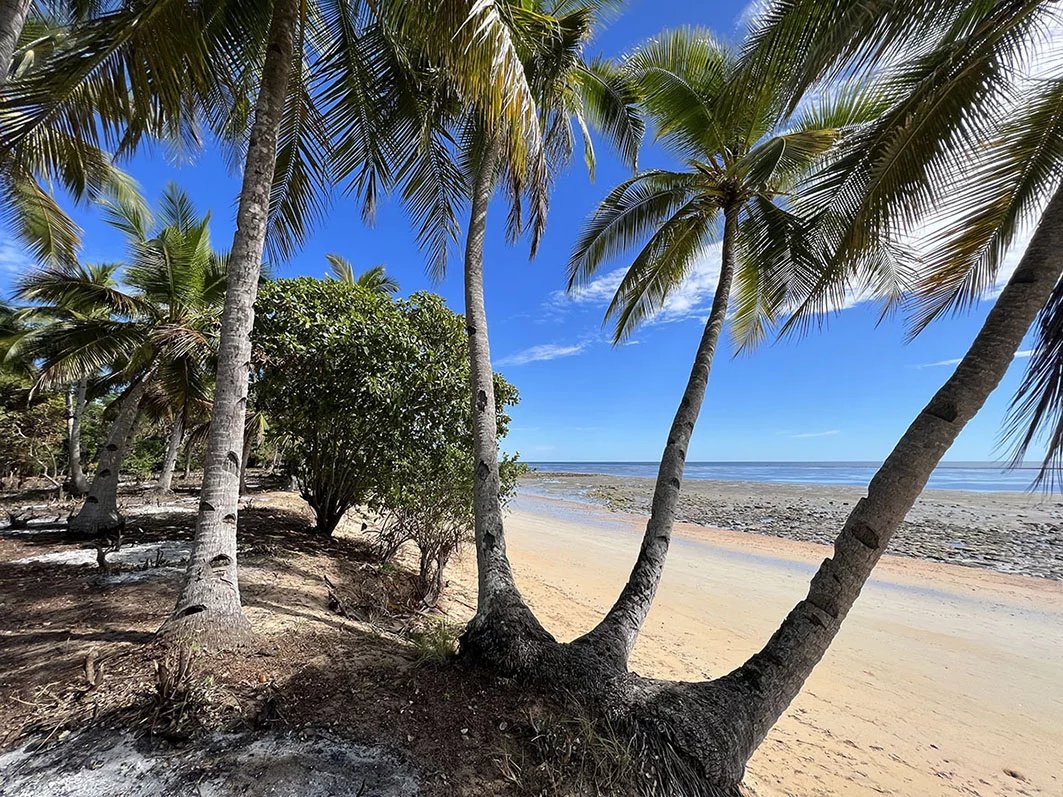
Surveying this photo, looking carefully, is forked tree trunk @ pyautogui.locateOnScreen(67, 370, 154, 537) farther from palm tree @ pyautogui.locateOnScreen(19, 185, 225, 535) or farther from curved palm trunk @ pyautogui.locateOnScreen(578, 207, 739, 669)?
curved palm trunk @ pyautogui.locateOnScreen(578, 207, 739, 669)

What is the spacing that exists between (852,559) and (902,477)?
1.86 feet

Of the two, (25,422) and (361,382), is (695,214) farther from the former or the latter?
(25,422)

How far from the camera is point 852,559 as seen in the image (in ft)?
8.80

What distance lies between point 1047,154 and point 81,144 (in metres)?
8.47

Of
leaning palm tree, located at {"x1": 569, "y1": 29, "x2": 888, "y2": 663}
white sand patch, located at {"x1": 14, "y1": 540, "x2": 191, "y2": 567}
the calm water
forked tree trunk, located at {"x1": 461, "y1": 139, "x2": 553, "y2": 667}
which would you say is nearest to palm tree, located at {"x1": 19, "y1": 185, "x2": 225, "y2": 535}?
white sand patch, located at {"x1": 14, "y1": 540, "x2": 191, "y2": 567}

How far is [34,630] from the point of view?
3.59 metres

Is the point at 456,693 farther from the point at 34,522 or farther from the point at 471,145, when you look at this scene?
the point at 34,522

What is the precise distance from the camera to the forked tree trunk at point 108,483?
695 centimetres

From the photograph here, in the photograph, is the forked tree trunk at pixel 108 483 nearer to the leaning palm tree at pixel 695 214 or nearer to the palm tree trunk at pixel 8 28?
the palm tree trunk at pixel 8 28

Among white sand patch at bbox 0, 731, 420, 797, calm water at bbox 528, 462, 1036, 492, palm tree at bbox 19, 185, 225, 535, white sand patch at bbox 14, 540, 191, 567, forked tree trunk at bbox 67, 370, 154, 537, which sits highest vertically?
palm tree at bbox 19, 185, 225, 535

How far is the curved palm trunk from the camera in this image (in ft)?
11.6

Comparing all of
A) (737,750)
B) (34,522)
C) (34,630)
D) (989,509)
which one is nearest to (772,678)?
(737,750)

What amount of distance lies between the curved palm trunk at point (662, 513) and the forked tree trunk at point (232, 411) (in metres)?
2.76

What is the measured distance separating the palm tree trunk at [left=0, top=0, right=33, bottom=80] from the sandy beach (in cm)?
690
